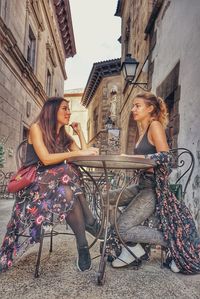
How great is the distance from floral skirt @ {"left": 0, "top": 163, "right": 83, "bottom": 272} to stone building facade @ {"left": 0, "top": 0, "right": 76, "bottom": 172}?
7.11 meters

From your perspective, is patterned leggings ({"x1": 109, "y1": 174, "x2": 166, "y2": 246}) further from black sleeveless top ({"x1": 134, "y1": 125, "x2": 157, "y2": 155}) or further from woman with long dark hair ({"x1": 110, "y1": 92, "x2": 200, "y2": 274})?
black sleeveless top ({"x1": 134, "y1": 125, "x2": 157, "y2": 155})

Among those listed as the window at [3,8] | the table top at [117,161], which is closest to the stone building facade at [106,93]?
the window at [3,8]

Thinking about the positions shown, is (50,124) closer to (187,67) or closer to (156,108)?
(156,108)

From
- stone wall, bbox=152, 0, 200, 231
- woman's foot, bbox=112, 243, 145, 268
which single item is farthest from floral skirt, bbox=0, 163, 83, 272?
stone wall, bbox=152, 0, 200, 231

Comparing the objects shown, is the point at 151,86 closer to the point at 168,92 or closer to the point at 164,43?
the point at 164,43

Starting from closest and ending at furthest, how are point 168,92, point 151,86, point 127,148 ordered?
point 168,92 < point 151,86 < point 127,148

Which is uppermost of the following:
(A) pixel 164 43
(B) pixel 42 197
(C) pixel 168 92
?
(A) pixel 164 43

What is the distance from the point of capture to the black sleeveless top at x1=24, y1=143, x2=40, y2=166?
2.05m

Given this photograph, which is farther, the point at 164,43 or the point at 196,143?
the point at 164,43

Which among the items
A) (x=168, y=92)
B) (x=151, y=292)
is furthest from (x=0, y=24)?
(x=151, y=292)

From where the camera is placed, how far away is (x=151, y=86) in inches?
238

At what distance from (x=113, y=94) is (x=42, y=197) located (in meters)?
16.5

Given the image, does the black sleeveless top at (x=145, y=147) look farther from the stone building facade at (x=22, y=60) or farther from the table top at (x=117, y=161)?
the stone building facade at (x=22, y=60)

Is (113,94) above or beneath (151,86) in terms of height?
above
